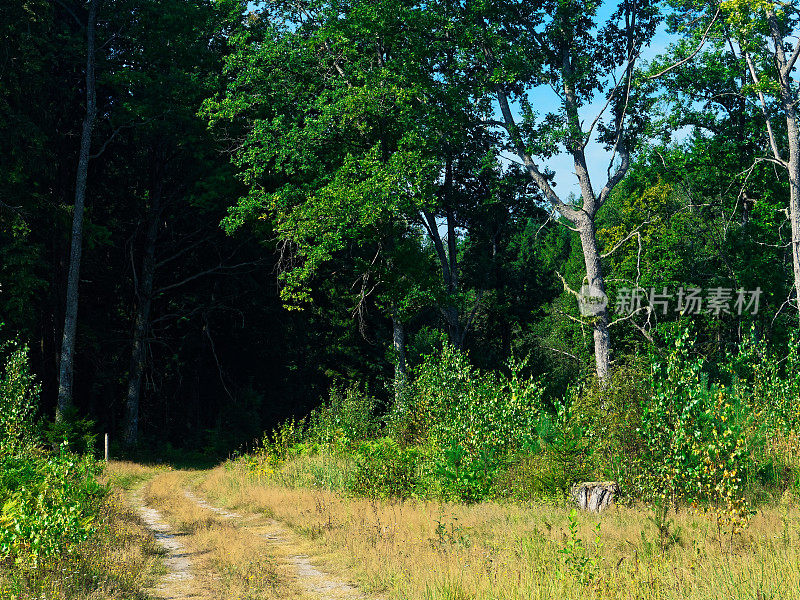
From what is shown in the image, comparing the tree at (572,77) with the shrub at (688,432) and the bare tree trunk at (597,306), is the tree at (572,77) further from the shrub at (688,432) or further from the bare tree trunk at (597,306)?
the shrub at (688,432)

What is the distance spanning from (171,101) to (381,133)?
843cm

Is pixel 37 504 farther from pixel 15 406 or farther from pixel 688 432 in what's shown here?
pixel 688 432

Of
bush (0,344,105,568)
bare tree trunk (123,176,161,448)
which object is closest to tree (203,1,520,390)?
bare tree trunk (123,176,161,448)

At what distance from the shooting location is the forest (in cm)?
805

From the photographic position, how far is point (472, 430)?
12.1 m

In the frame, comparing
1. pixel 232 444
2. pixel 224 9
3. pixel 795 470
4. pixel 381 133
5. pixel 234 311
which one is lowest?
pixel 232 444

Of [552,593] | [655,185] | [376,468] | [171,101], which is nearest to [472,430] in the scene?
[376,468]

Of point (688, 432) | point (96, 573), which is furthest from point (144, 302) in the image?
point (688, 432)

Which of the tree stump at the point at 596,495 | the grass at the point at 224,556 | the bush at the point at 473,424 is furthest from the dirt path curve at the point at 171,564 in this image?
the tree stump at the point at 596,495

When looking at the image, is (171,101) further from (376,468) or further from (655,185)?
(655,185)

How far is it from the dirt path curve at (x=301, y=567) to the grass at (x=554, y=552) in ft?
0.74

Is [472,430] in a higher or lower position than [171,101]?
lower

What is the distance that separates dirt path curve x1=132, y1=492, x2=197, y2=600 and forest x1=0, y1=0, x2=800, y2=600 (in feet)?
0.63

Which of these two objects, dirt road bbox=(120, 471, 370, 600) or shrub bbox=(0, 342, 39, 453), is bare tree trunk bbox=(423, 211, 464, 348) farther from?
shrub bbox=(0, 342, 39, 453)
